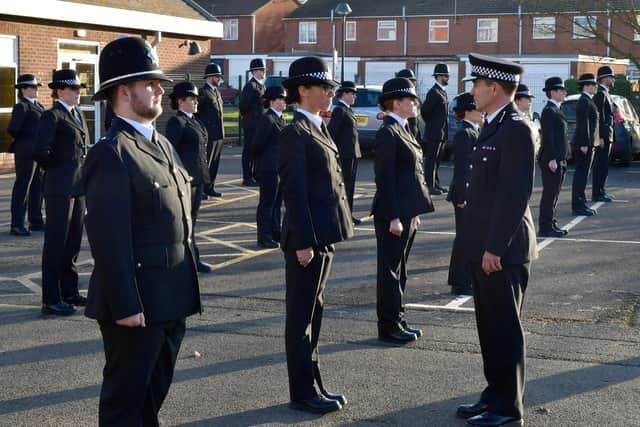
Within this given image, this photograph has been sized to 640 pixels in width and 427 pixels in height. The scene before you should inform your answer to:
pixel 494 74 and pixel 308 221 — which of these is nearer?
pixel 494 74

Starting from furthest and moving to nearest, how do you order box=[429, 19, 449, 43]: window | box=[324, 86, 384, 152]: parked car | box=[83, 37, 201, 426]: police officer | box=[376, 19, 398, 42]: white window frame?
box=[376, 19, 398, 42]: white window frame
box=[429, 19, 449, 43]: window
box=[324, 86, 384, 152]: parked car
box=[83, 37, 201, 426]: police officer

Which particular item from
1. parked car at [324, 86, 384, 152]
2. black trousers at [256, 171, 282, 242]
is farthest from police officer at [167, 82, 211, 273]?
parked car at [324, 86, 384, 152]

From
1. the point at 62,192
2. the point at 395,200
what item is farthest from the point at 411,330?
the point at 62,192

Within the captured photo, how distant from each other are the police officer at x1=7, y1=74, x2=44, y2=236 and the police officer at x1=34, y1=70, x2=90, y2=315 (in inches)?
171

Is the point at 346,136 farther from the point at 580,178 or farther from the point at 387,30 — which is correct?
the point at 387,30

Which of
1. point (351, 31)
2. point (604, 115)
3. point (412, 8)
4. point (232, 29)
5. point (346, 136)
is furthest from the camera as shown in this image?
point (232, 29)

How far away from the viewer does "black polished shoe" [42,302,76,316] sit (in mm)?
8430

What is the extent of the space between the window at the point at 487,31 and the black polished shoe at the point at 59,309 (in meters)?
54.5

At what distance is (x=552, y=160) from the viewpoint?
13.2 meters

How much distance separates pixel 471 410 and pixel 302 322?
1.16 meters

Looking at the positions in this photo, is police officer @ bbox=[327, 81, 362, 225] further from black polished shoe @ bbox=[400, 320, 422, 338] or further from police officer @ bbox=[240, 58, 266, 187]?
black polished shoe @ bbox=[400, 320, 422, 338]

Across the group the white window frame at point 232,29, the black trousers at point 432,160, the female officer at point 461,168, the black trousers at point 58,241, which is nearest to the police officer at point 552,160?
the female officer at point 461,168

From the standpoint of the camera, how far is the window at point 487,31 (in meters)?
60.1

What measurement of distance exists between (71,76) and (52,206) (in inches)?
49.4
